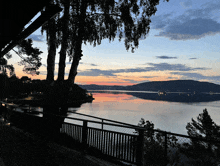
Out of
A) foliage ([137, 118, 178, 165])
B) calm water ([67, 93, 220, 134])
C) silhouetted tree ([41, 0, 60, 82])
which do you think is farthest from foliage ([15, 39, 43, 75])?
calm water ([67, 93, 220, 134])

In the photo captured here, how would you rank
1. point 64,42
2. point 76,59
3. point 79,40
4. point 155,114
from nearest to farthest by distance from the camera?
point 79,40, point 64,42, point 76,59, point 155,114

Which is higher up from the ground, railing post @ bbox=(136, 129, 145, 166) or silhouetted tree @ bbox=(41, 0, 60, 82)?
silhouetted tree @ bbox=(41, 0, 60, 82)

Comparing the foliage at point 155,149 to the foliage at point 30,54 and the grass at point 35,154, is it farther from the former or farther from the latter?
the foliage at point 30,54

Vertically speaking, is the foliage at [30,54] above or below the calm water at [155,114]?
above

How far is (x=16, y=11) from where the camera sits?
254cm

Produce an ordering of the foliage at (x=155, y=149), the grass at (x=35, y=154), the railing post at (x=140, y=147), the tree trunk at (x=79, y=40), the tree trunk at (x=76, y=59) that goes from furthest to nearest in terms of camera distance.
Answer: the tree trunk at (x=76, y=59), the tree trunk at (x=79, y=40), the foliage at (x=155, y=149), the railing post at (x=140, y=147), the grass at (x=35, y=154)

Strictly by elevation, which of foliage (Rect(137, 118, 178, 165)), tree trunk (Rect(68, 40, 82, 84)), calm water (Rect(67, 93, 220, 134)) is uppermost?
tree trunk (Rect(68, 40, 82, 84))

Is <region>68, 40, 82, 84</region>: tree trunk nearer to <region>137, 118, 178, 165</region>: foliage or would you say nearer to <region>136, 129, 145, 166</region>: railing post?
<region>137, 118, 178, 165</region>: foliage

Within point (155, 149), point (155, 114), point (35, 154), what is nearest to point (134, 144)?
point (155, 149)

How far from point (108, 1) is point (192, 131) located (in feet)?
42.4

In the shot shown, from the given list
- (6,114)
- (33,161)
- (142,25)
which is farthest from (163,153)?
(6,114)

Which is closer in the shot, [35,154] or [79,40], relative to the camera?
[35,154]

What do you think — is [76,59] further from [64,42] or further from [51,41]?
[51,41]

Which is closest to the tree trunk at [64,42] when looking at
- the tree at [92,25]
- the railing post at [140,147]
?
the tree at [92,25]
